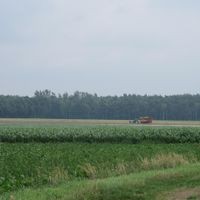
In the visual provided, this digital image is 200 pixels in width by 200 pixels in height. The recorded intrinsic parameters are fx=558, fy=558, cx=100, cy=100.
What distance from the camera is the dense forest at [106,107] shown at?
126 m

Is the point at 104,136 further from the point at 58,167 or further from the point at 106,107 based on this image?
the point at 106,107

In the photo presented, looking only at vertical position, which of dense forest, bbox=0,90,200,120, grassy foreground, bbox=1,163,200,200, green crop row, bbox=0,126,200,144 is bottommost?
grassy foreground, bbox=1,163,200,200

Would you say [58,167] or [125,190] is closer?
[125,190]

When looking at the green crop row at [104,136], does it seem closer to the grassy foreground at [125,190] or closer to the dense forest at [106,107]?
the grassy foreground at [125,190]

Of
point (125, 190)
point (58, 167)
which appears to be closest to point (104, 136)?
point (58, 167)

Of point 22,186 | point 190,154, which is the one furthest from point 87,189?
point 190,154

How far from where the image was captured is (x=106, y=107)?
13050cm

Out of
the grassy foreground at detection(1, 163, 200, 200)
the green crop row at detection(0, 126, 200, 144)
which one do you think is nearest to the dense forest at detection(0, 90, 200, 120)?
the green crop row at detection(0, 126, 200, 144)

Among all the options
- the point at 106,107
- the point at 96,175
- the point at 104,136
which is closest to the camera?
the point at 96,175

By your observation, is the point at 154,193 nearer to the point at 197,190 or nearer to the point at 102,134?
the point at 197,190

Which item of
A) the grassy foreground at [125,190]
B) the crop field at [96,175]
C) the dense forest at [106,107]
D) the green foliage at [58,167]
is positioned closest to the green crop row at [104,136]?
the crop field at [96,175]

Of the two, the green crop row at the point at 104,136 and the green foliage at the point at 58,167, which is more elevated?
the green crop row at the point at 104,136

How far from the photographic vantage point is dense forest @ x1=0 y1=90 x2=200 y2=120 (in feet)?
414

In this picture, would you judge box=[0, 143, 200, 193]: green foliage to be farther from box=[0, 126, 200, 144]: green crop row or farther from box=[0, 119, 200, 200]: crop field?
box=[0, 126, 200, 144]: green crop row
